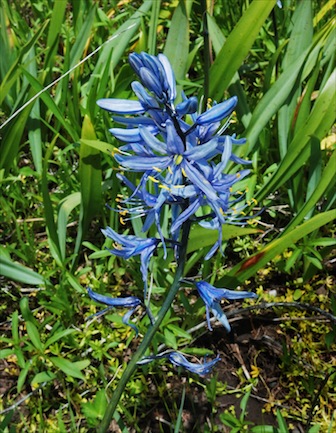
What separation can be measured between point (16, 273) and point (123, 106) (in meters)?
1.06

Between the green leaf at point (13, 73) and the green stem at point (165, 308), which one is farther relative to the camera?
the green leaf at point (13, 73)

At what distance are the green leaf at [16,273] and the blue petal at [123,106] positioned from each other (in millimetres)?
998

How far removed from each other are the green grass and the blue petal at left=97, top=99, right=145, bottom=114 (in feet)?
2.57

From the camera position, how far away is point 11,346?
2514 mm

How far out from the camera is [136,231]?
2461 millimetres

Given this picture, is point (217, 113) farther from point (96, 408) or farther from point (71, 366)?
point (71, 366)

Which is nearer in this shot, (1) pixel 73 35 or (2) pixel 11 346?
(2) pixel 11 346

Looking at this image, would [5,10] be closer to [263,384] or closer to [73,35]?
[73,35]

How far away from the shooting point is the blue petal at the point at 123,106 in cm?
144

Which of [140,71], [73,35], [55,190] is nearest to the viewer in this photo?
[140,71]

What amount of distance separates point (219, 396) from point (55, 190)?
4.24 feet

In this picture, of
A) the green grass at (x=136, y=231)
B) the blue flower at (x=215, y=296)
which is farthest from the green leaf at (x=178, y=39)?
the blue flower at (x=215, y=296)

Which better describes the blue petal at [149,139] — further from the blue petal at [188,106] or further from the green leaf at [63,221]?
the green leaf at [63,221]

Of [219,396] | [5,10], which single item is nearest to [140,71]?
[219,396]
